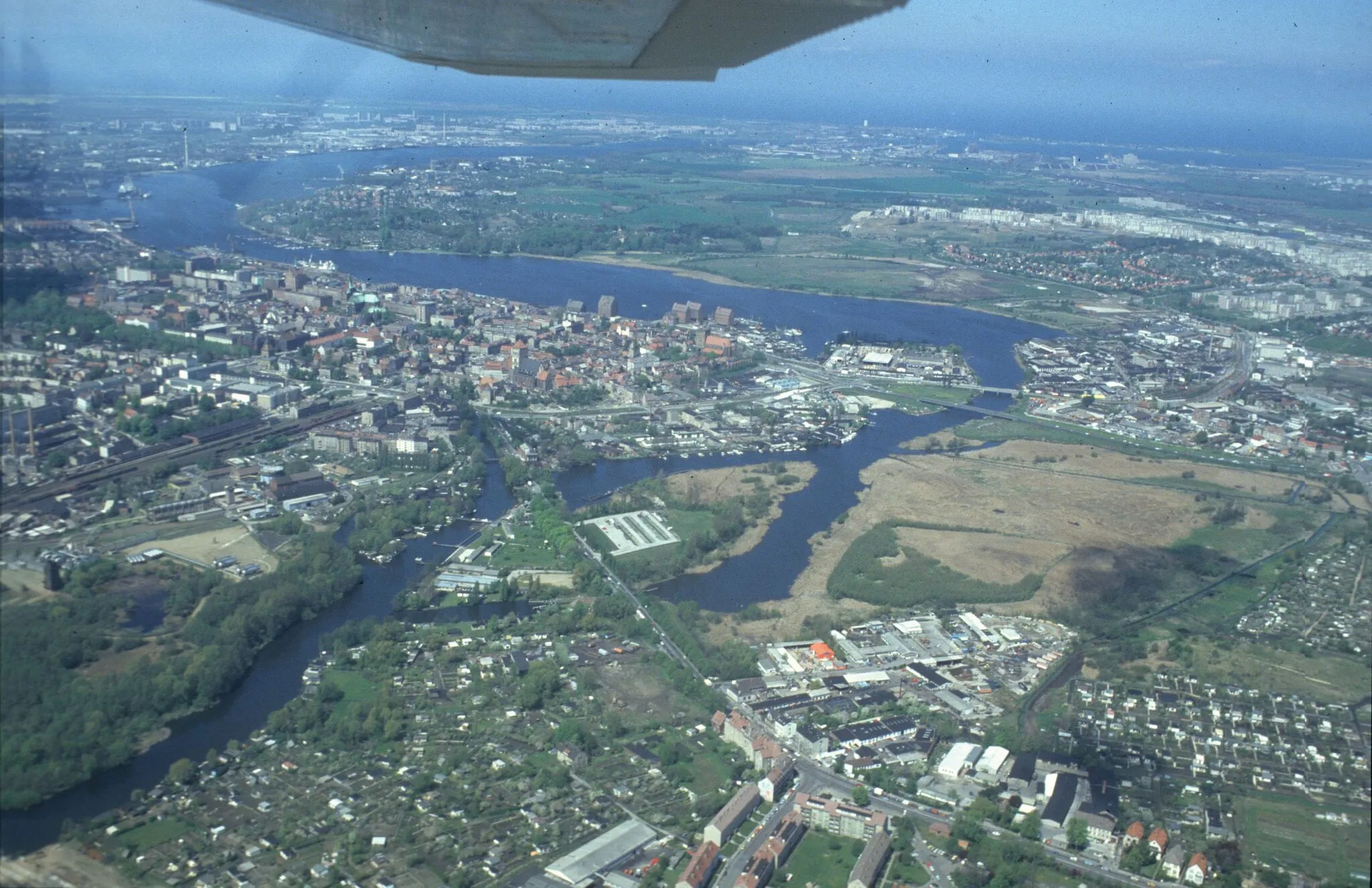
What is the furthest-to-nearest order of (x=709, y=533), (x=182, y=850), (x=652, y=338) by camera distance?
1. (x=652, y=338)
2. (x=709, y=533)
3. (x=182, y=850)

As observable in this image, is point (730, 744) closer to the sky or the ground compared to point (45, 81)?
closer to the ground

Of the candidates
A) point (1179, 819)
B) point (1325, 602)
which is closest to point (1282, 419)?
point (1325, 602)

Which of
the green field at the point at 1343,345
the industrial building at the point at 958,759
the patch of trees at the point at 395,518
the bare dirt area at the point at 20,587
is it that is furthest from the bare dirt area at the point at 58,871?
the green field at the point at 1343,345

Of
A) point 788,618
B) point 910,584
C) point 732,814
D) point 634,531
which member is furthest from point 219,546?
point 910,584

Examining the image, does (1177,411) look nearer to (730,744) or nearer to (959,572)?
(959,572)

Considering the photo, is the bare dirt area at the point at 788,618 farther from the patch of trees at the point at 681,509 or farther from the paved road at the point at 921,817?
the paved road at the point at 921,817

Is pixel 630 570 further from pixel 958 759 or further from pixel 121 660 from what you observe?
pixel 121 660
